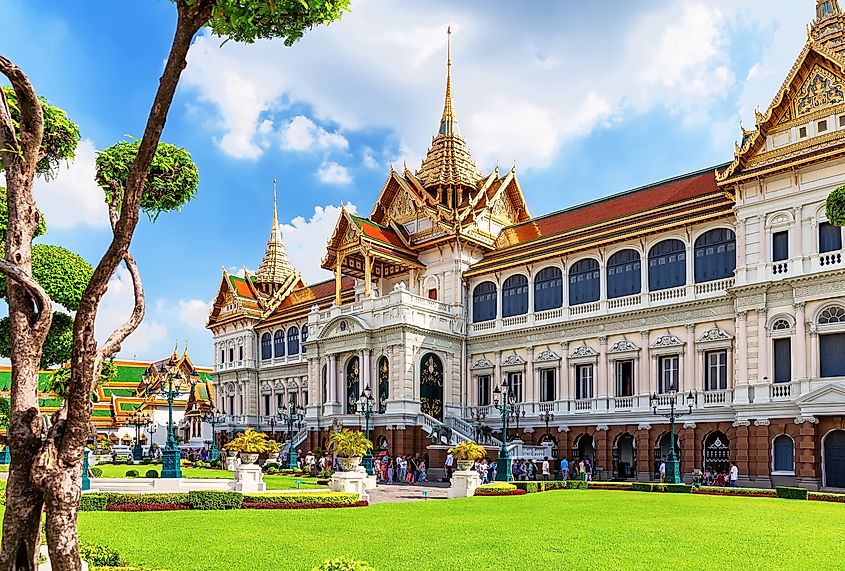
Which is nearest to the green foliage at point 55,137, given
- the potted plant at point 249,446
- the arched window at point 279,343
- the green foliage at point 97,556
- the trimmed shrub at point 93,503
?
the green foliage at point 97,556

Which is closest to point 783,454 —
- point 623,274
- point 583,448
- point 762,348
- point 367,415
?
point 762,348

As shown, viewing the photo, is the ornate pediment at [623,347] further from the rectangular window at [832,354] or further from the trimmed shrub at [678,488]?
the trimmed shrub at [678,488]

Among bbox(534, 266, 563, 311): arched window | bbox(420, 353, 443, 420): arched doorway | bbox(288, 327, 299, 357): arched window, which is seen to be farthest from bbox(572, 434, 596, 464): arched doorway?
bbox(288, 327, 299, 357): arched window

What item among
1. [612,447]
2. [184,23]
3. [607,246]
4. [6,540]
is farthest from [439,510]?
[607,246]

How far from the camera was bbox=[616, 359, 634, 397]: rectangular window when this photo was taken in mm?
38969

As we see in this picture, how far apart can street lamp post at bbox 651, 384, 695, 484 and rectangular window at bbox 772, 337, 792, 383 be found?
3.40m

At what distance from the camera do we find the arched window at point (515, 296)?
43906 millimetres

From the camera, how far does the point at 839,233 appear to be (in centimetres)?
3144

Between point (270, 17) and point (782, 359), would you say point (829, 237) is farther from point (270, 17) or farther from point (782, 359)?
point (270, 17)

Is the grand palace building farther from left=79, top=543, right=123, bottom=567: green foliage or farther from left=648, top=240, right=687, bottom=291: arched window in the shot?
left=79, top=543, right=123, bottom=567: green foliage

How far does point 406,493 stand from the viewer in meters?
30.7

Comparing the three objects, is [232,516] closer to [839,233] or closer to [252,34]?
[252,34]

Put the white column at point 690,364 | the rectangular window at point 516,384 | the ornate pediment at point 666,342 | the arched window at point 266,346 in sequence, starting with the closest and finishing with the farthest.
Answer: the white column at point 690,364, the ornate pediment at point 666,342, the rectangular window at point 516,384, the arched window at point 266,346

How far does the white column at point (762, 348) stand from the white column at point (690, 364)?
3.56 meters
